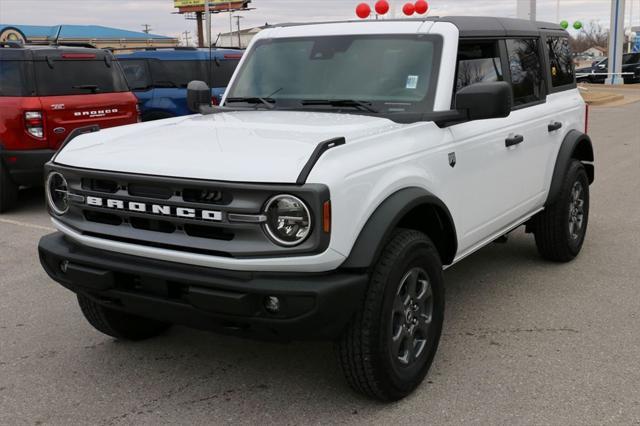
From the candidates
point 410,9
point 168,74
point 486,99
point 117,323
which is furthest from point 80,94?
point 486,99

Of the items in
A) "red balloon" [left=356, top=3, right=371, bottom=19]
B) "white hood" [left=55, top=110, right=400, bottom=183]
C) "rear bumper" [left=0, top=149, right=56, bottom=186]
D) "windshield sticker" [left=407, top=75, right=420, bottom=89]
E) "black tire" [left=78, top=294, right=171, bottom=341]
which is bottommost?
"black tire" [left=78, top=294, right=171, bottom=341]

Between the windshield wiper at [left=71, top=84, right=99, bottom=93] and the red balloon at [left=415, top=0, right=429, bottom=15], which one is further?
the windshield wiper at [left=71, top=84, right=99, bottom=93]

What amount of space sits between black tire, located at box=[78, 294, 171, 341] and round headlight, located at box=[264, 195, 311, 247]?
142cm

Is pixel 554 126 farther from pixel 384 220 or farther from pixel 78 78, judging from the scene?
pixel 78 78

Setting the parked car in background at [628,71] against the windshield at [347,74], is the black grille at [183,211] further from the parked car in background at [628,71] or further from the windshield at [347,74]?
the parked car in background at [628,71]

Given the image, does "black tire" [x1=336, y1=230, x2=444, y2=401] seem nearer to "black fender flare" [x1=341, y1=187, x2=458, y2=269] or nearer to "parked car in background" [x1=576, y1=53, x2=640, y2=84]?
"black fender flare" [x1=341, y1=187, x2=458, y2=269]

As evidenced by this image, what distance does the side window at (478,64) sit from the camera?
13.9ft

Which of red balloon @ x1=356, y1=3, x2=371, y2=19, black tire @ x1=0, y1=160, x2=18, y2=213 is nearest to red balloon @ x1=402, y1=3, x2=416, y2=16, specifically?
red balloon @ x1=356, y1=3, x2=371, y2=19

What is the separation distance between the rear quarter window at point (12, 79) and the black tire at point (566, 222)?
5.77 meters

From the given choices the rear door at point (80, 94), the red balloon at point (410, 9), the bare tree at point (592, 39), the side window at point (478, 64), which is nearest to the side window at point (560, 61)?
the side window at point (478, 64)

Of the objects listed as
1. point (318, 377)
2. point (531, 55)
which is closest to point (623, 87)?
point (531, 55)

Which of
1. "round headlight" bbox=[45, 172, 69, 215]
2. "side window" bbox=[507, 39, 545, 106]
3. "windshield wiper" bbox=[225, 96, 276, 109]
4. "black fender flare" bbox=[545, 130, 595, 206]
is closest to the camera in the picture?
"round headlight" bbox=[45, 172, 69, 215]

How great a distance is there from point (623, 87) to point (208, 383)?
33.1 meters

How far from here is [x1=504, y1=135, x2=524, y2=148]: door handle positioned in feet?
14.8
